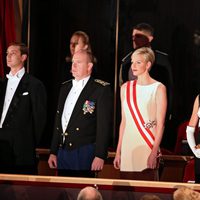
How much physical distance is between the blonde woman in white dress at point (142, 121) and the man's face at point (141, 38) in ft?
3.52

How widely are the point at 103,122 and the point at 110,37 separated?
2.47 meters

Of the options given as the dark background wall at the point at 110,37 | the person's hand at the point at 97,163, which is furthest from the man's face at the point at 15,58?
the dark background wall at the point at 110,37

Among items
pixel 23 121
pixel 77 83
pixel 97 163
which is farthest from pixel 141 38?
pixel 97 163

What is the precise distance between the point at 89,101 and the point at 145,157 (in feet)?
2.23

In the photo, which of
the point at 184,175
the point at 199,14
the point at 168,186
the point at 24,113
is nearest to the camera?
the point at 168,186

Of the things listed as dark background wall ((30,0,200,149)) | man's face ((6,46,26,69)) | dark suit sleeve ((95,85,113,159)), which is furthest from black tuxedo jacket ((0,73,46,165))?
dark background wall ((30,0,200,149))

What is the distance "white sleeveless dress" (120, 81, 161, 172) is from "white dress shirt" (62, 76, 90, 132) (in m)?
0.39

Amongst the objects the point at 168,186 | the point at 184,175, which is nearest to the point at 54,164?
the point at 168,186

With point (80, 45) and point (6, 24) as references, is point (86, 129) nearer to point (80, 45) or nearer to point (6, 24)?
point (80, 45)

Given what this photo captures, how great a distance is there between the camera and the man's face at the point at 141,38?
6957 millimetres

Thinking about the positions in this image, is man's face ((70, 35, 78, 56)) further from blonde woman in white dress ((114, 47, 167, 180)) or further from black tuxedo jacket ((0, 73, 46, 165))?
blonde woman in white dress ((114, 47, 167, 180))

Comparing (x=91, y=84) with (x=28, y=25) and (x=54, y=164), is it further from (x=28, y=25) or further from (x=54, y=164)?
(x=28, y=25)

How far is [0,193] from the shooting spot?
5738 millimetres

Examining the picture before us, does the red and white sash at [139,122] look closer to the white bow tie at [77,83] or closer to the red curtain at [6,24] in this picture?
the white bow tie at [77,83]
